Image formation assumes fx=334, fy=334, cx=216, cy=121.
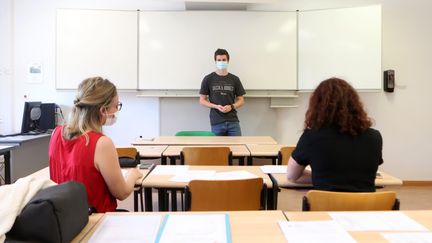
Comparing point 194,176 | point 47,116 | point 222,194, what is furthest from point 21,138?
point 222,194

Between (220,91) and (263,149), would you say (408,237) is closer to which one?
(263,149)

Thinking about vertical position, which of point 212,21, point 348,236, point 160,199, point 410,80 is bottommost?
point 160,199

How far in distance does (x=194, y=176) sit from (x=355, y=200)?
3.19ft

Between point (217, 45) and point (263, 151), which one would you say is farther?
point (217, 45)

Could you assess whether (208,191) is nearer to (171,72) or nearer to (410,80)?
(171,72)

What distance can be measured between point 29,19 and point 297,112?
4278 millimetres

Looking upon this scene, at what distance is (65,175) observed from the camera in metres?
1.68

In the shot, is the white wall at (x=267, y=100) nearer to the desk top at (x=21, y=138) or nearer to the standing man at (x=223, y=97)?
the standing man at (x=223, y=97)

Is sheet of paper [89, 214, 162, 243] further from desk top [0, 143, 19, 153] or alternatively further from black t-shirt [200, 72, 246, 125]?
black t-shirt [200, 72, 246, 125]

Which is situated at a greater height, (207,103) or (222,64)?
(222,64)

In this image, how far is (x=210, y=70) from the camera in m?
4.97

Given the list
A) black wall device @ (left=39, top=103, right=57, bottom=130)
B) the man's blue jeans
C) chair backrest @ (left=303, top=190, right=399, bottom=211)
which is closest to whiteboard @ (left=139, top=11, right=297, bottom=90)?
the man's blue jeans

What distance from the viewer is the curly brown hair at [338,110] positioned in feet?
5.62

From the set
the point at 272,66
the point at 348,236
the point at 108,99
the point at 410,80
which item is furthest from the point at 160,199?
the point at 410,80
